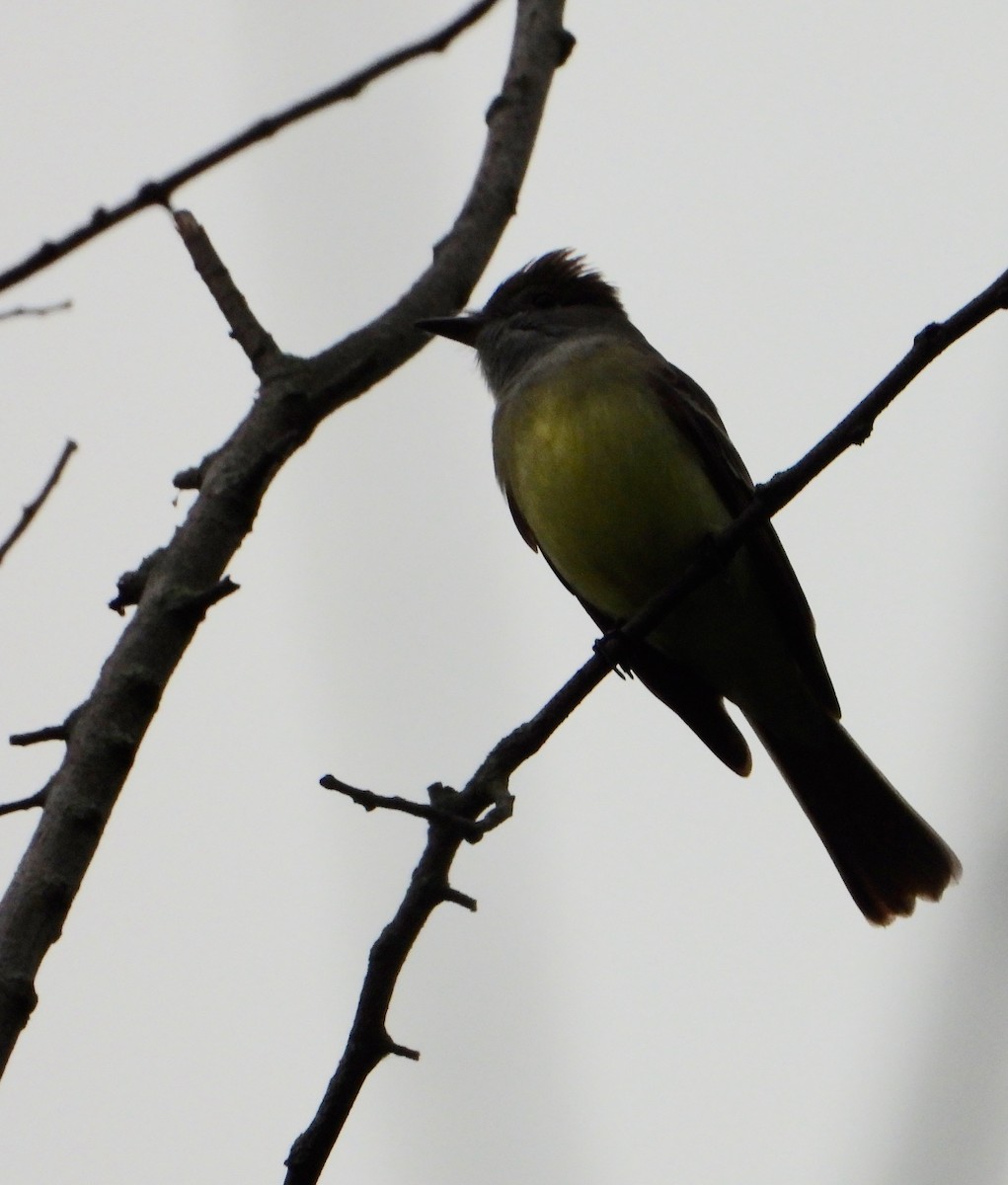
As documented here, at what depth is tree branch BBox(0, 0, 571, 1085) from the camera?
2.46 metres

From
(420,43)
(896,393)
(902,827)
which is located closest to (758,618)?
(902,827)

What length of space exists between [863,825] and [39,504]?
3.53 metres

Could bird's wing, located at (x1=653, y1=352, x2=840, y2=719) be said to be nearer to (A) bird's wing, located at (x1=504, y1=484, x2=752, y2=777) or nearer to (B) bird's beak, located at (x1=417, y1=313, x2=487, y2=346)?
(A) bird's wing, located at (x1=504, y1=484, x2=752, y2=777)

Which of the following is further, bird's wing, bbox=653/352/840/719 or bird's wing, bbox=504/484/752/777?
bird's wing, bbox=504/484/752/777

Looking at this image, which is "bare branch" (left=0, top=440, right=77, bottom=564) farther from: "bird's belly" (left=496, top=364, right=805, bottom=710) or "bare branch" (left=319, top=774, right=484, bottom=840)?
"bird's belly" (left=496, top=364, right=805, bottom=710)

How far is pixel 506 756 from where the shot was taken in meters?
3.04

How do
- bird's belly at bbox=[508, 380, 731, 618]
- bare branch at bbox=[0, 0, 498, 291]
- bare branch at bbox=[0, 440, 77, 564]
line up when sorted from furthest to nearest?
bird's belly at bbox=[508, 380, 731, 618], bare branch at bbox=[0, 440, 77, 564], bare branch at bbox=[0, 0, 498, 291]

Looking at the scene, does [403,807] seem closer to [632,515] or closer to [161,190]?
[161,190]

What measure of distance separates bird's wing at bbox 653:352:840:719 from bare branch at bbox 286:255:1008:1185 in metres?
1.41

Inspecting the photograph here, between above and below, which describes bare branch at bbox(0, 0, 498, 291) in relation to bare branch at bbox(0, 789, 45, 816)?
above

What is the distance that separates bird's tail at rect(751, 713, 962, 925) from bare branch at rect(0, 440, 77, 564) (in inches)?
126

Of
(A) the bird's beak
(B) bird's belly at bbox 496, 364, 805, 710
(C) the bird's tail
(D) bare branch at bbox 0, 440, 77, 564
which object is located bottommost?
(D) bare branch at bbox 0, 440, 77, 564

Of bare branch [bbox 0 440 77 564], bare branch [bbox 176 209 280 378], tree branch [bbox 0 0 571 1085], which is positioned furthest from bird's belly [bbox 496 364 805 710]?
bare branch [bbox 0 440 77 564]

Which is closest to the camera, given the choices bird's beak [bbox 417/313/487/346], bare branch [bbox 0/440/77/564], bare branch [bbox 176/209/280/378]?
bare branch [bbox 0/440/77/564]
